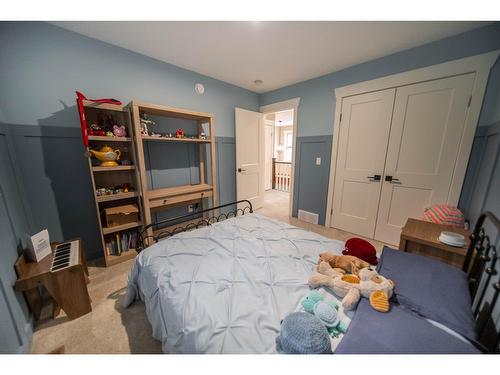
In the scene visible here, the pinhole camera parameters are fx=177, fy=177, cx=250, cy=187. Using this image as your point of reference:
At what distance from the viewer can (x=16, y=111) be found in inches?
63.9

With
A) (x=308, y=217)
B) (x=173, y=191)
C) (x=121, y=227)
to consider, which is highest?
(x=173, y=191)

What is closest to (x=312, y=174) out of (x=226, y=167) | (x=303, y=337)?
(x=226, y=167)

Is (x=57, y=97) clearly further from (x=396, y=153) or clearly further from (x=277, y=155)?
(x=277, y=155)

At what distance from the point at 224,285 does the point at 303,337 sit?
0.50 m

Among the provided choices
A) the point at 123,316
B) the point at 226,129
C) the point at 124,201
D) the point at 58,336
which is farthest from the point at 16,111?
the point at 226,129

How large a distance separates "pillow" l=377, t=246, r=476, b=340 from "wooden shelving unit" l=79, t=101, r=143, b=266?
8.13 feet

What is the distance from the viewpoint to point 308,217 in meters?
3.29

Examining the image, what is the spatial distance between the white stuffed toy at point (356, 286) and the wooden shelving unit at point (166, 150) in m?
1.95

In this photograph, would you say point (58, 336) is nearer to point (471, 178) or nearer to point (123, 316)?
point (123, 316)

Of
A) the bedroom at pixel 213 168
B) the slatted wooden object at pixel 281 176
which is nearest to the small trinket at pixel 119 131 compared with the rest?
the bedroom at pixel 213 168

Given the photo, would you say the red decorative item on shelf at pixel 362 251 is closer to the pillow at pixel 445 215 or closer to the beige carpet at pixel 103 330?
the pillow at pixel 445 215

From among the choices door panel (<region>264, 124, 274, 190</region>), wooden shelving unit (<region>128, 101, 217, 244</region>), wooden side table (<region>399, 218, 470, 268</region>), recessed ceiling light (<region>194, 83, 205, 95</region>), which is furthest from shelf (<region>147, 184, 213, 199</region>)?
door panel (<region>264, 124, 274, 190</region>)
